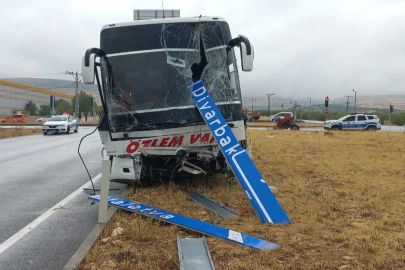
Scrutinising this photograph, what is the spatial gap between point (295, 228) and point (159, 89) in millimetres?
3434

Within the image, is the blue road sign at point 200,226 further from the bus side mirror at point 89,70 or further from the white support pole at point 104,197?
the bus side mirror at point 89,70

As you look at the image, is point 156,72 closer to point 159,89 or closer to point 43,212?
point 159,89

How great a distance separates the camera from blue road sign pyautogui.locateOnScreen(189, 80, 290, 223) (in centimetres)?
557

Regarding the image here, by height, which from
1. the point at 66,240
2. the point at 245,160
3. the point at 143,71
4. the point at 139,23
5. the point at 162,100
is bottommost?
the point at 66,240

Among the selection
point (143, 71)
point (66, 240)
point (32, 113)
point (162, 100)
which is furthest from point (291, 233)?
point (32, 113)

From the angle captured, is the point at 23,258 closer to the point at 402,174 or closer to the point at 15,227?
the point at 15,227

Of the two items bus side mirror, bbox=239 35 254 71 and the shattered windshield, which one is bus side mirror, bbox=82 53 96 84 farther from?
bus side mirror, bbox=239 35 254 71

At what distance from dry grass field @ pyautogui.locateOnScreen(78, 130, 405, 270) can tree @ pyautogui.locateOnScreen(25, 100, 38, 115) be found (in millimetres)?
110417

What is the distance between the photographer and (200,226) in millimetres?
5172

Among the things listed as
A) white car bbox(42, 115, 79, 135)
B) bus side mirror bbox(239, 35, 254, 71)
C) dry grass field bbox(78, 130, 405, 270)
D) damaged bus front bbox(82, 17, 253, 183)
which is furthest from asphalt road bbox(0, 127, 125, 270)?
white car bbox(42, 115, 79, 135)

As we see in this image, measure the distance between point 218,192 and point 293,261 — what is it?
3.67 metres

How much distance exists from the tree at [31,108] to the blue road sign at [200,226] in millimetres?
112127

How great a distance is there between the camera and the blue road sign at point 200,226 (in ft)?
15.0

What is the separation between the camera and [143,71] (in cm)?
727
